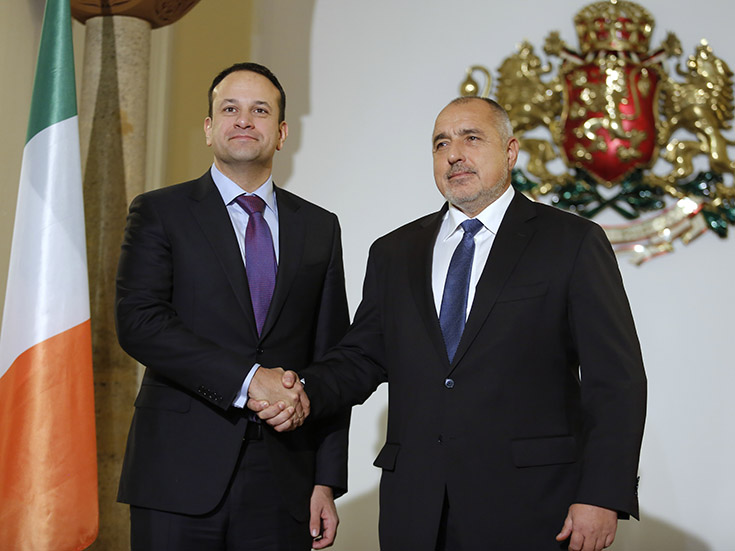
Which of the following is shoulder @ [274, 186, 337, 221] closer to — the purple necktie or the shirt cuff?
the purple necktie

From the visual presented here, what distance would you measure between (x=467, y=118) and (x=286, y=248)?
25.8 inches

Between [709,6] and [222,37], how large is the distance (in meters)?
2.56

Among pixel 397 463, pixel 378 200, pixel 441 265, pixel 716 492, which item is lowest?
pixel 716 492

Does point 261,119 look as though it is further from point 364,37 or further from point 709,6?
point 709,6

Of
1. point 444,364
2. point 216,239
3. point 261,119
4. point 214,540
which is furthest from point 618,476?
point 261,119

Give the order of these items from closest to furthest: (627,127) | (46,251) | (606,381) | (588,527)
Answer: (588,527) → (606,381) → (46,251) → (627,127)

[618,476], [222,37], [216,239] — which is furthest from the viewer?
[222,37]

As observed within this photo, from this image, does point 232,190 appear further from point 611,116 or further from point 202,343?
point 611,116

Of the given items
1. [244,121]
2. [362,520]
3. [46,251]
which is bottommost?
[362,520]

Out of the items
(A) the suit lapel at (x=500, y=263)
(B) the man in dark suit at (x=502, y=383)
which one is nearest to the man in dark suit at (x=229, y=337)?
(B) the man in dark suit at (x=502, y=383)

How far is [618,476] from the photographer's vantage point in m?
2.12

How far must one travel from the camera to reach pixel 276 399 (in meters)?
2.35

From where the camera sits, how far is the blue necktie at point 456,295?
2348 mm

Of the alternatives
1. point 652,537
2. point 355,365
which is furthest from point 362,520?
point 355,365
